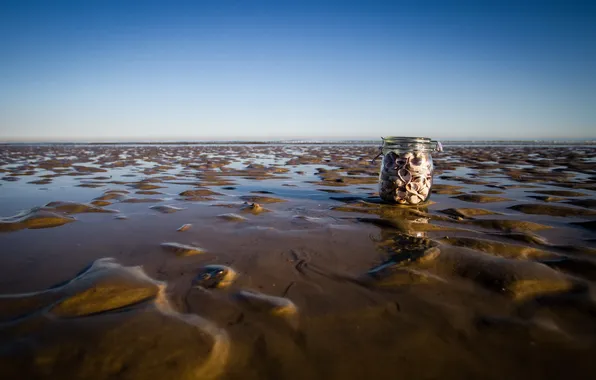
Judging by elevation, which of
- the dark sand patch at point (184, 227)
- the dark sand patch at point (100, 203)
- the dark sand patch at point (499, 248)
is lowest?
the dark sand patch at point (100, 203)

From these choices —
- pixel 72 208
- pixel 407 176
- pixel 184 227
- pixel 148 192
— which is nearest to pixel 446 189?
pixel 407 176

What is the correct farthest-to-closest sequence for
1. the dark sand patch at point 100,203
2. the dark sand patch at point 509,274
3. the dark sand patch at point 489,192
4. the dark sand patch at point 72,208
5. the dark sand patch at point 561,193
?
1. the dark sand patch at point 489,192
2. the dark sand patch at point 561,193
3. the dark sand patch at point 100,203
4. the dark sand patch at point 72,208
5. the dark sand patch at point 509,274

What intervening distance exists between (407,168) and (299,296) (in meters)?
2.63

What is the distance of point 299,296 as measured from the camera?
6.00 feet

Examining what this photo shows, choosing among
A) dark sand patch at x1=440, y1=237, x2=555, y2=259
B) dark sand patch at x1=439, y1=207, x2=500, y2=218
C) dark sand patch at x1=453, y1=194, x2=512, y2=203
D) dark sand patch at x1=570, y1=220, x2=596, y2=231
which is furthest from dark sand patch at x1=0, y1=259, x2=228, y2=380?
dark sand patch at x1=453, y1=194, x2=512, y2=203

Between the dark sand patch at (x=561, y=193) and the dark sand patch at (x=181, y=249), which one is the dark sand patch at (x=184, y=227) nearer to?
the dark sand patch at (x=181, y=249)

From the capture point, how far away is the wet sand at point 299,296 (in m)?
1.27

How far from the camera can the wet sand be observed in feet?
4.17

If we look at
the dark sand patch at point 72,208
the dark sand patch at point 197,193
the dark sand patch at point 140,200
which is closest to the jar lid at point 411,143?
the dark sand patch at point 197,193

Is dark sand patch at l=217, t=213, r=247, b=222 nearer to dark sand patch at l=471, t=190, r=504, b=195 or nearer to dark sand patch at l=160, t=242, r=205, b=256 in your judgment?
dark sand patch at l=160, t=242, r=205, b=256

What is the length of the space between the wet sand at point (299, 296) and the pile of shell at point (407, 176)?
1.38 feet

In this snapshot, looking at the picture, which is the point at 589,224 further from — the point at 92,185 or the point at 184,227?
the point at 92,185

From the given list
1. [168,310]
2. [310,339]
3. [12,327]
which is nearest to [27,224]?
[12,327]

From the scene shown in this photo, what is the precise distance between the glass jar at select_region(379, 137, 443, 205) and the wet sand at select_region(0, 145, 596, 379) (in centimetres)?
43
